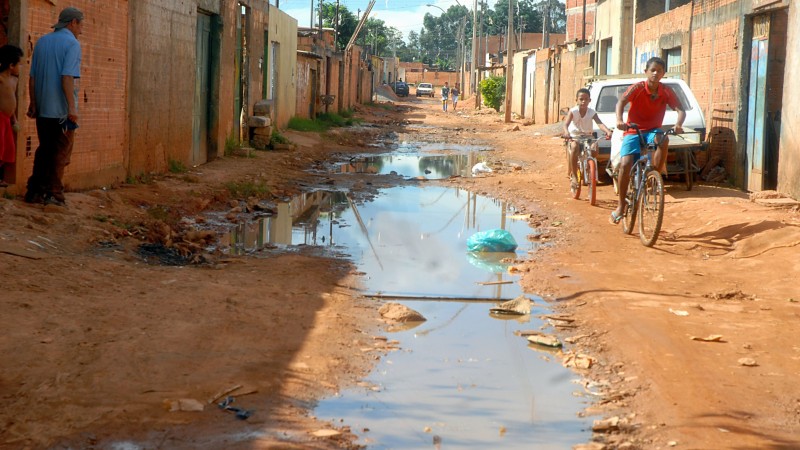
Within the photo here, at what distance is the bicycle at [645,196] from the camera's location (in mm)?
9094

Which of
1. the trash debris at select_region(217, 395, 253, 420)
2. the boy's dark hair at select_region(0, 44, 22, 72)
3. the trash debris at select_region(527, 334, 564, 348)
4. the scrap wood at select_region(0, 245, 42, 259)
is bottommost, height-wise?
the trash debris at select_region(217, 395, 253, 420)

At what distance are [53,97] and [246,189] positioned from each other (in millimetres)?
4444

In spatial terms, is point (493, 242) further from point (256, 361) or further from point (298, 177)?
point (298, 177)

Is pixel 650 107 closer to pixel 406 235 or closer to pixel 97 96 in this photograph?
pixel 406 235

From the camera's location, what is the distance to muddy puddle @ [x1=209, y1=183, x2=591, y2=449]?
428 centimetres

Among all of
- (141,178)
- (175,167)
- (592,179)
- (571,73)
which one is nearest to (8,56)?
(141,178)

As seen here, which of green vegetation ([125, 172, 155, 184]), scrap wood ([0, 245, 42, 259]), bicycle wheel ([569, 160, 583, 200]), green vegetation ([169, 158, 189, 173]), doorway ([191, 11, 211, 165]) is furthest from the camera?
doorway ([191, 11, 211, 165])

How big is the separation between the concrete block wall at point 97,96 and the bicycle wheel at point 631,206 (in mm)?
5857

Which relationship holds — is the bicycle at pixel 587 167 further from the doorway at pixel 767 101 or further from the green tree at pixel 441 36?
the green tree at pixel 441 36

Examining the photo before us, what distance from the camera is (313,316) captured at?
6.15 m

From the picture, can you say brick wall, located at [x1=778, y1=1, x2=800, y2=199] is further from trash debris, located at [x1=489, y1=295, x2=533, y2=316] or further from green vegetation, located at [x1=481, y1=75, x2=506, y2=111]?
green vegetation, located at [x1=481, y1=75, x2=506, y2=111]

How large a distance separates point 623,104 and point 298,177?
702 centimetres

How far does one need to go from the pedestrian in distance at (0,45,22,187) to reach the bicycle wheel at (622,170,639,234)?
19.8 ft

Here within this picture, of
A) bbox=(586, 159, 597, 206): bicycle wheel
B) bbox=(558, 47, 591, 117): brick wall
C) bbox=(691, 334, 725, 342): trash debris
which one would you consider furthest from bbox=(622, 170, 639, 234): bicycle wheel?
bbox=(558, 47, 591, 117): brick wall
